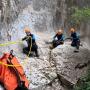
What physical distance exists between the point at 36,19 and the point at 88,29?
7.84ft

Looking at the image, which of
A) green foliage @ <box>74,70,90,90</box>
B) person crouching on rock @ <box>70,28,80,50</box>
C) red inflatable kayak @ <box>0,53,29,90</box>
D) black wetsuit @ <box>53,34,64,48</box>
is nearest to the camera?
red inflatable kayak @ <box>0,53,29,90</box>

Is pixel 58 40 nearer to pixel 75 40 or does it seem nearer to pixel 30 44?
pixel 75 40

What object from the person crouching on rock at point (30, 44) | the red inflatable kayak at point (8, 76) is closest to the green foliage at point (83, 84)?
the person crouching on rock at point (30, 44)

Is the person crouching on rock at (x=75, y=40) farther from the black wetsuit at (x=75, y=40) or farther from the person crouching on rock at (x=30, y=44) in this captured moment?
the person crouching on rock at (x=30, y=44)

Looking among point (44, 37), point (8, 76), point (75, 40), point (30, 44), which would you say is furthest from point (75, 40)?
point (8, 76)

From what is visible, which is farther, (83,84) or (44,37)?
(44,37)

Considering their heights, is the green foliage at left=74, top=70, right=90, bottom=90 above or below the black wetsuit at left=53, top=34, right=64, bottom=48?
below

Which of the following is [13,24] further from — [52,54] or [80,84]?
[80,84]

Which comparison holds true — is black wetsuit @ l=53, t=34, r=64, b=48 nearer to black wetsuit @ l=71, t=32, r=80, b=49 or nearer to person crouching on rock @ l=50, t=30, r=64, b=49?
person crouching on rock @ l=50, t=30, r=64, b=49

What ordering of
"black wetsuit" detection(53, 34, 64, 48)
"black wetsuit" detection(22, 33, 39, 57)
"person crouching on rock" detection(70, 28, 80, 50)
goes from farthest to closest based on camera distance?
"black wetsuit" detection(53, 34, 64, 48), "person crouching on rock" detection(70, 28, 80, 50), "black wetsuit" detection(22, 33, 39, 57)

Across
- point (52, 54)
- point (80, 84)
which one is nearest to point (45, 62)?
point (52, 54)

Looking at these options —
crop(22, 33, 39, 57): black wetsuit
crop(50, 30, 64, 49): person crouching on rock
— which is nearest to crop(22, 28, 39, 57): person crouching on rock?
crop(22, 33, 39, 57): black wetsuit

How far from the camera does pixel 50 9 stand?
15.2m

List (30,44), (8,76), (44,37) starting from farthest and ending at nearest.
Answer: (44,37) < (30,44) < (8,76)
